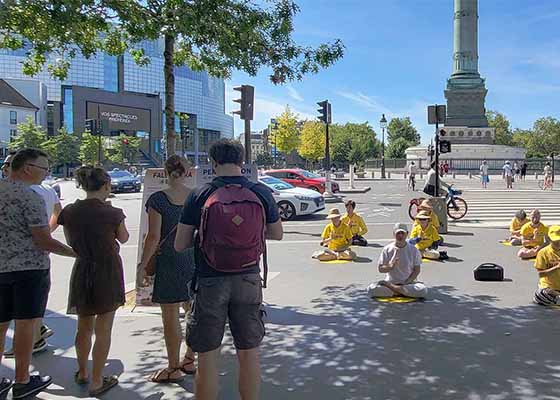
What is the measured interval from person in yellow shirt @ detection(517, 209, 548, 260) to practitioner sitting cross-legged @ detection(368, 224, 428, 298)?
3869mm

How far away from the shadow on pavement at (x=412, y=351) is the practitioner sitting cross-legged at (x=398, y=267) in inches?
11.7

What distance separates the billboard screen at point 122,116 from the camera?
10300 centimetres

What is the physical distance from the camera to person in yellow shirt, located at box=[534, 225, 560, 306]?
6.55 m

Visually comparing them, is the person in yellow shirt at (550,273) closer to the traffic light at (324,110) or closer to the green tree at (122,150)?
the traffic light at (324,110)

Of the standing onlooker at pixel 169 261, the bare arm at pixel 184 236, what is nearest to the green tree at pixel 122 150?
the standing onlooker at pixel 169 261

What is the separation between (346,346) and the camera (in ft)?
17.0

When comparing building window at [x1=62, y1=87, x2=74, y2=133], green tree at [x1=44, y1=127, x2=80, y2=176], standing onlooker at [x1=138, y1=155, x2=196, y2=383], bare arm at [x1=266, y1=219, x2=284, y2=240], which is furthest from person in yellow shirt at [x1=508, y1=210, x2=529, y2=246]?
building window at [x1=62, y1=87, x2=74, y2=133]

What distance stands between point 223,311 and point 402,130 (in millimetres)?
122209

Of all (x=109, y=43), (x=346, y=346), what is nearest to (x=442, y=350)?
(x=346, y=346)

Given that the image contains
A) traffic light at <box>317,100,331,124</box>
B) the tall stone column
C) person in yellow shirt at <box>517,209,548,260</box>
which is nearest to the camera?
person in yellow shirt at <box>517,209,548,260</box>

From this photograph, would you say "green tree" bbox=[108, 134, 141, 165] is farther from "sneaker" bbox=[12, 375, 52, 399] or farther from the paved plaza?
"sneaker" bbox=[12, 375, 52, 399]

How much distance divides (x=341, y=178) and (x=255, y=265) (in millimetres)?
48965

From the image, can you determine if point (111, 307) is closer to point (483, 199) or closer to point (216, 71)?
point (216, 71)

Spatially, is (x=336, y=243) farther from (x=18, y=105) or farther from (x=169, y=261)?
(x=18, y=105)
